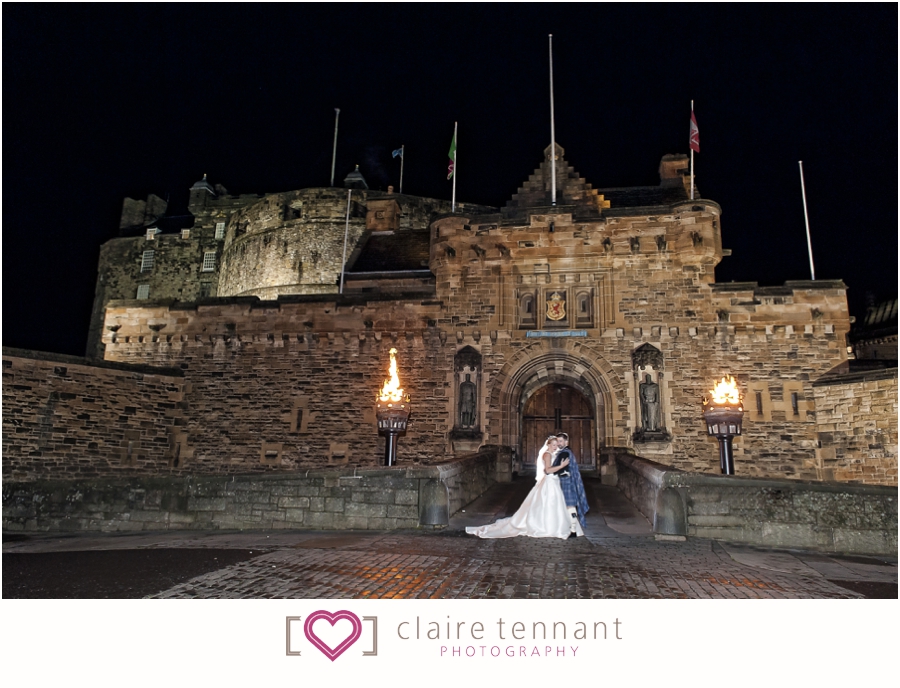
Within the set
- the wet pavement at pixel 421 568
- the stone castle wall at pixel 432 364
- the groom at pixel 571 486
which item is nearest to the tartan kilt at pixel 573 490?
the groom at pixel 571 486

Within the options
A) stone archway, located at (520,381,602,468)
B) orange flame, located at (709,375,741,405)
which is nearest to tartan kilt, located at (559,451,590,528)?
orange flame, located at (709,375,741,405)

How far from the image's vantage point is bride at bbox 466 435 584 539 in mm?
8281

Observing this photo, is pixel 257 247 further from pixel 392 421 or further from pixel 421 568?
pixel 421 568

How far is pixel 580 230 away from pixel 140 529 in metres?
14.7

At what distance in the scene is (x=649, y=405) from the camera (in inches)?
666

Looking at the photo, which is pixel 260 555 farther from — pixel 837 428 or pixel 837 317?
pixel 837 317

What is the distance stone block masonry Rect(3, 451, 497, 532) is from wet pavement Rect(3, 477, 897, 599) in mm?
367

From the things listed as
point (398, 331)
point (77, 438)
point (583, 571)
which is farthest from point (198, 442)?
point (583, 571)

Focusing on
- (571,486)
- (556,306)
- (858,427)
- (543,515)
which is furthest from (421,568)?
(858,427)

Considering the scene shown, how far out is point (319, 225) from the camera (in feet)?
111

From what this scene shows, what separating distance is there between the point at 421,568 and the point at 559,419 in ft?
46.1

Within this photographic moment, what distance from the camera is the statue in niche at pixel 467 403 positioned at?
17656 millimetres

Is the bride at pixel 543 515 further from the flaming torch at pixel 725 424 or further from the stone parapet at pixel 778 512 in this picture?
the flaming torch at pixel 725 424
